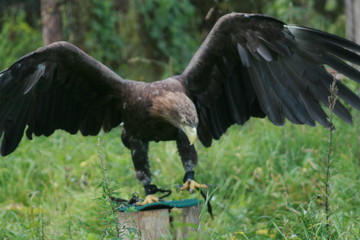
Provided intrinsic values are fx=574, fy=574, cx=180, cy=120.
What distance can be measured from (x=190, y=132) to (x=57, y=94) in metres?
1.15

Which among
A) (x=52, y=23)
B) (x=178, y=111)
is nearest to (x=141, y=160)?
(x=178, y=111)

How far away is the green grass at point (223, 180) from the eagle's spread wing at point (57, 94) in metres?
0.56

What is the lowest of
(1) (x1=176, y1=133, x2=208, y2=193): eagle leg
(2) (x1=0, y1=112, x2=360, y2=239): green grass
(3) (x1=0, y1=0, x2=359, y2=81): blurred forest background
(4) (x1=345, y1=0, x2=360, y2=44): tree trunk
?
(2) (x1=0, y1=112, x2=360, y2=239): green grass

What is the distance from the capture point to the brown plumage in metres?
3.99

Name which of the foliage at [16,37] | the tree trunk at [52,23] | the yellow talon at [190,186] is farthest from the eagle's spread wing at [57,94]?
the foliage at [16,37]

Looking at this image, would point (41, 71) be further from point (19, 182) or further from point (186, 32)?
point (186, 32)

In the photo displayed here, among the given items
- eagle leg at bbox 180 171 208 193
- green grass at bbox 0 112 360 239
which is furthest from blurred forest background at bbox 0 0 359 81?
eagle leg at bbox 180 171 208 193

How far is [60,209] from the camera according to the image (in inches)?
213

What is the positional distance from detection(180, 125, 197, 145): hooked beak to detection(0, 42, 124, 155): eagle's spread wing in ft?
2.09

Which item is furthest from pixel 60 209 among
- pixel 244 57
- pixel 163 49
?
pixel 163 49

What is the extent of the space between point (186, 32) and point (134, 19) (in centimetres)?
119

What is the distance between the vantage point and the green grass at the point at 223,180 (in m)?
4.64

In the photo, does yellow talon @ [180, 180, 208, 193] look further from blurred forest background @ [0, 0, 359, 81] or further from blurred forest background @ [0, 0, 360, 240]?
blurred forest background @ [0, 0, 359, 81]

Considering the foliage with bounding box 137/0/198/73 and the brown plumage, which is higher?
the foliage with bounding box 137/0/198/73
